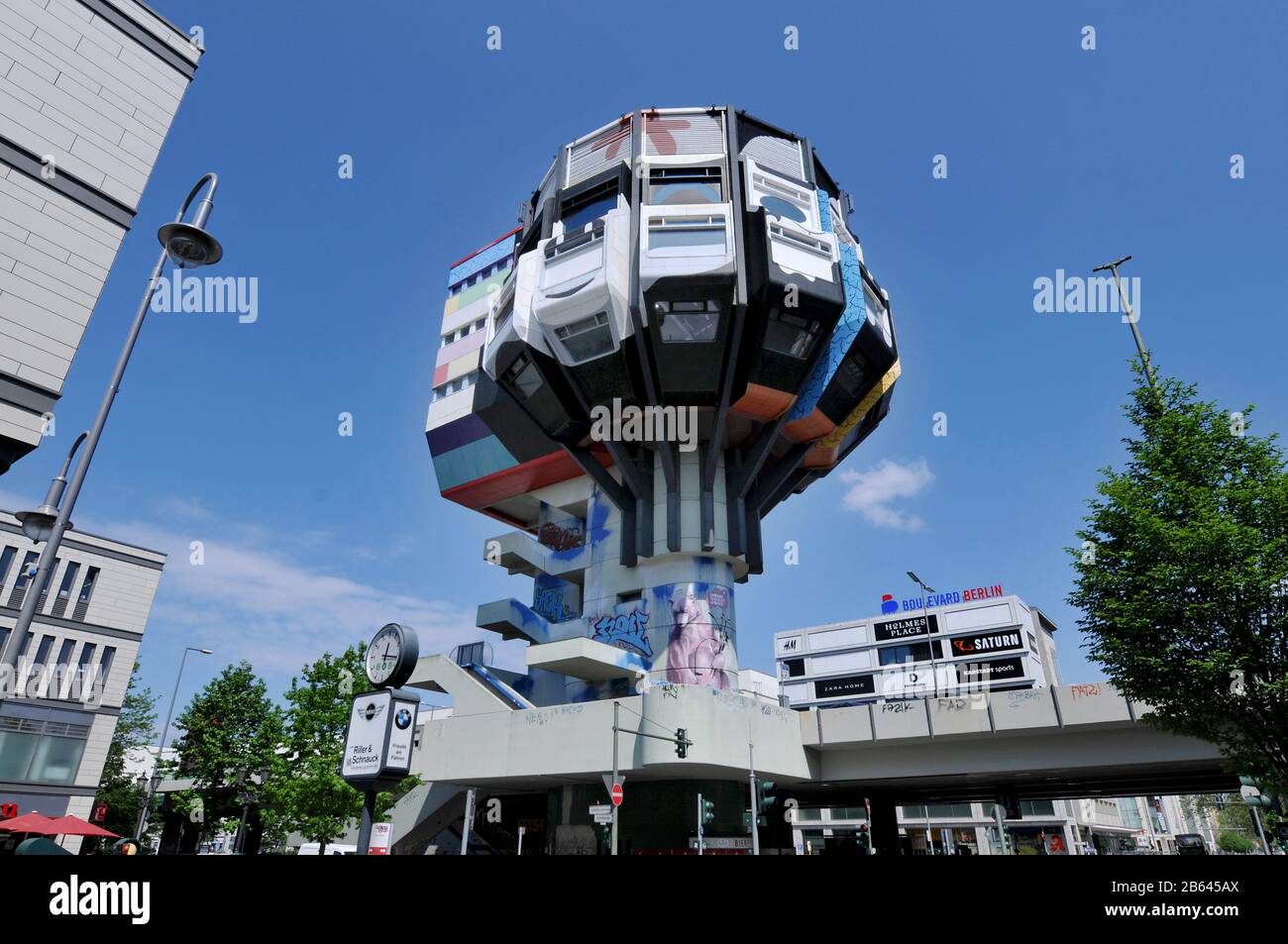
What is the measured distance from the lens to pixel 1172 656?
20.3 metres

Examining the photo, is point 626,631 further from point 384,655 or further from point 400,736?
point 400,736

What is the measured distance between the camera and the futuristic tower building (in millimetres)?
42312

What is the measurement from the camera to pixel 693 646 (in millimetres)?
43062

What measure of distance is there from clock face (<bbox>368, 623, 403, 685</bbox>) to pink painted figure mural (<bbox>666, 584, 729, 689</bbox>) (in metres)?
28.8

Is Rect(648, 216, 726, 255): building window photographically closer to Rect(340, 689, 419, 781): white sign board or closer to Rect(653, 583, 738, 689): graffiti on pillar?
Rect(653, 583, 738, 689): graffiti on pillar

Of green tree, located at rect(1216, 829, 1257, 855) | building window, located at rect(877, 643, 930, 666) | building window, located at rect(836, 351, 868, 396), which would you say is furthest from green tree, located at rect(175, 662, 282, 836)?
green tree, located at rect(1216, 829, 1257, 855)

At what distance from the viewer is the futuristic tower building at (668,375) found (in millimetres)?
42312

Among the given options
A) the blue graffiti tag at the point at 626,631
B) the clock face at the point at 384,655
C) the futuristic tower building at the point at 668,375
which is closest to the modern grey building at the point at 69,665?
the futuristic tower building at the point at 668,375

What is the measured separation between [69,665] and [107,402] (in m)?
36.6

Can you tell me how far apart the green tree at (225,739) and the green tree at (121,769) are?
5.53m
